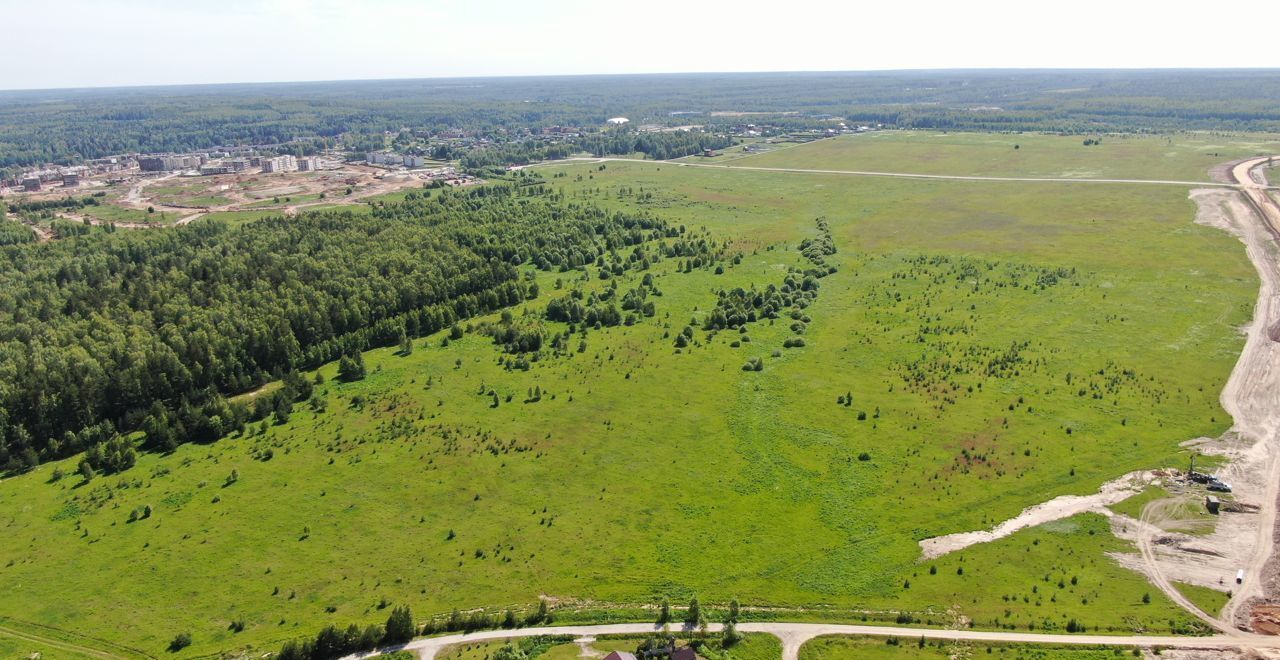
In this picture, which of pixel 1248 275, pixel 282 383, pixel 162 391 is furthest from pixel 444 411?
pixel 1248 275

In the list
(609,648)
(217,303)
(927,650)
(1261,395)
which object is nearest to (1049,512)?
(927,650)

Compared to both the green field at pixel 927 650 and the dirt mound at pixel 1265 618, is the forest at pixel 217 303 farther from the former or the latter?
the dirt mound at pixel 1265 618

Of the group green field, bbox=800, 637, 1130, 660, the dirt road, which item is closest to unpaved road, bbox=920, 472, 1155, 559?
the dirt road

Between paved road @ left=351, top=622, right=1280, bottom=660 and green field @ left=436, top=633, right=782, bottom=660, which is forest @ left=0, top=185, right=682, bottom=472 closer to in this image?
paved road @ left=351, top=622, right=1280, bottom=660

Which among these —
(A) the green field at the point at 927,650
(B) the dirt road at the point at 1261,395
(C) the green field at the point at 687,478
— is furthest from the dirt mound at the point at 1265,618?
(A) the green field at the point at 927,650

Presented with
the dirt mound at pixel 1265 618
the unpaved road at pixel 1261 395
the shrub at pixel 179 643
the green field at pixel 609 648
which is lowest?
the shrub at pixel 179 643
